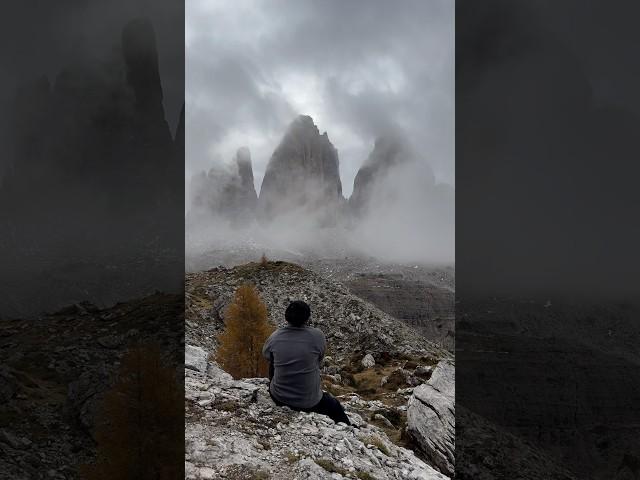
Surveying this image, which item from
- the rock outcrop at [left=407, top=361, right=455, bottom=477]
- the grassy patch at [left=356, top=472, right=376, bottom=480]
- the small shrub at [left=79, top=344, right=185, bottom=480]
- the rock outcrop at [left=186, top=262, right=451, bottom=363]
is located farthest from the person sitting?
the rock outcrop at [left=186, top=262, right=451, bottom=363]

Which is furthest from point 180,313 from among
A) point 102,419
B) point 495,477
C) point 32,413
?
point 495,477

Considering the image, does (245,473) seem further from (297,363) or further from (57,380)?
(57,380)

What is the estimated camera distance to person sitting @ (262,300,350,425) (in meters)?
5.98

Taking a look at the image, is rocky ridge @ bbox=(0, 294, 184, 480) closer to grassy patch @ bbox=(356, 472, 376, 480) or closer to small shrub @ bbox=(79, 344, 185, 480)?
small shrub @ bbox=(79, 344, 185, 480)

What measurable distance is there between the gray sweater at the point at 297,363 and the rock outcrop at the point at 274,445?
26cm

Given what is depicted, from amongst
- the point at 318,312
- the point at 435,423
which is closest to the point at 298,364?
the point at 435,423

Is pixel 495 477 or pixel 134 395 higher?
pixel 134 395

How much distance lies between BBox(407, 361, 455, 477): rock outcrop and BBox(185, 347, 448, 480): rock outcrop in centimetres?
418

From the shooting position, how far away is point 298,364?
596cm

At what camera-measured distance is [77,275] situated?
5.11 m

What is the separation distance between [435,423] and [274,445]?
7.09 meters

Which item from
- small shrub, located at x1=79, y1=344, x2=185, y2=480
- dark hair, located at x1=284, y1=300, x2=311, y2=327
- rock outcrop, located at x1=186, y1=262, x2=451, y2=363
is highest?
dark hair, located at x1=284, y1=300, x2=311, y2=327

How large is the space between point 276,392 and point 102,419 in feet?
8.96

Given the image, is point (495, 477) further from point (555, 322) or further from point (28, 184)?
point (555, 322)
